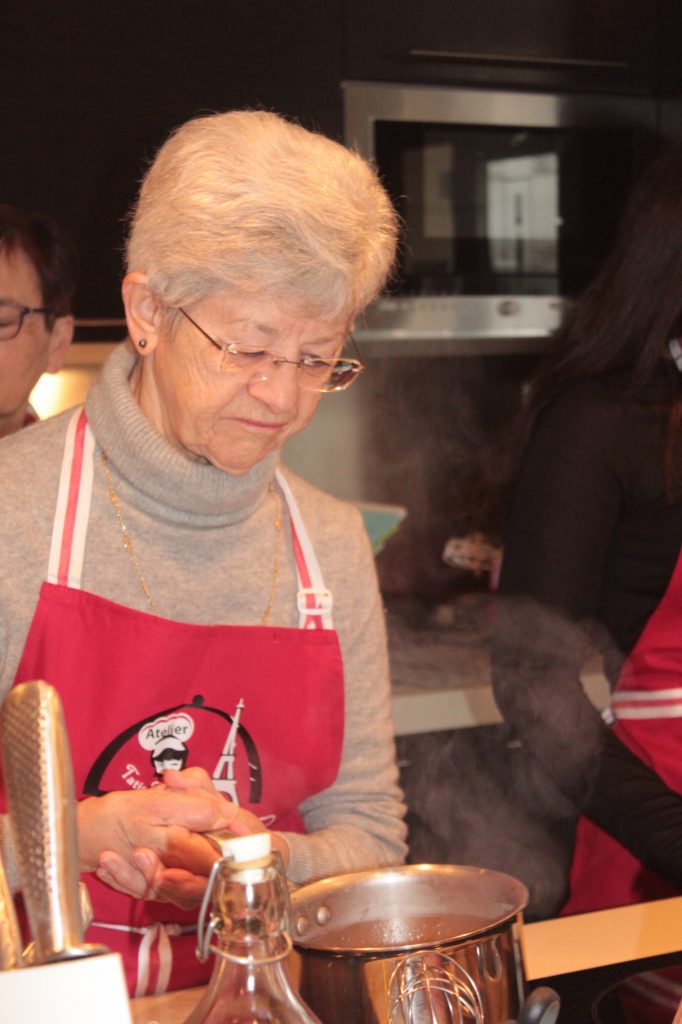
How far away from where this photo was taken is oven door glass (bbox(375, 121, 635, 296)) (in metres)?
2.50

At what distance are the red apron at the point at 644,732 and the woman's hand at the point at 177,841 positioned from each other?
670 mm

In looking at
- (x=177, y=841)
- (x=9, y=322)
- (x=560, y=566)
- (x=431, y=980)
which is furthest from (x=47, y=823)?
(x=9, y=322)

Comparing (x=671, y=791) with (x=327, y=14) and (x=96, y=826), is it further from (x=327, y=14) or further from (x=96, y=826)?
(x=327, y=14)

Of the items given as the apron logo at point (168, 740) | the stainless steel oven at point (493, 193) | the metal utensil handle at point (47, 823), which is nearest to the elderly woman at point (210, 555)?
the apron logo at point (168, 740)

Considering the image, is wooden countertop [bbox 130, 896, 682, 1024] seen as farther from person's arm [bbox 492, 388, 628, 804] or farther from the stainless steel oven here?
the stainless steel oven

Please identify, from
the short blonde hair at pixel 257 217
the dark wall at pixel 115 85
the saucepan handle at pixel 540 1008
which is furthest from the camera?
the dark wall at pixel 115 85

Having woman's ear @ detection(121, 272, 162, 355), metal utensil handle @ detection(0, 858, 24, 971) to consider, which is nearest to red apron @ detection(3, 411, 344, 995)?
woman's ear @ detection(121, 272, 162, 355)

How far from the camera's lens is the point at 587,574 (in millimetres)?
1413

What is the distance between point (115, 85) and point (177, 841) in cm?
167

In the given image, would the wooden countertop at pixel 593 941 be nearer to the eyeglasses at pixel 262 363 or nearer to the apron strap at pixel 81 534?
the apron strap at pixel 81 534

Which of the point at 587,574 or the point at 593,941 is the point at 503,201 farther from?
the point at 593,941

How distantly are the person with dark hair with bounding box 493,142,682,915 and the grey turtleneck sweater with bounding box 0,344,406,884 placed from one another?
23 cm

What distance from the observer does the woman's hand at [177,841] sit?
35.3 inches

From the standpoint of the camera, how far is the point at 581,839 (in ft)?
5.09
